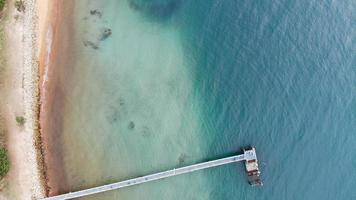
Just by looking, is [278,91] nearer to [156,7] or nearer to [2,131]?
[156,7]

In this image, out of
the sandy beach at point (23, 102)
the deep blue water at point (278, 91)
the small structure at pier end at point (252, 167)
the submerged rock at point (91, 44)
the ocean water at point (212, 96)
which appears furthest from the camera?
the deep blue water at point (278, 91)

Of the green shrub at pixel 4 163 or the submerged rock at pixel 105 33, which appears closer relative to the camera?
the green shrub at pixel 4 163

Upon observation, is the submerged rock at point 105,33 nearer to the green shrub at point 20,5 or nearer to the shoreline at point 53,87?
the shoreline at point 53,87

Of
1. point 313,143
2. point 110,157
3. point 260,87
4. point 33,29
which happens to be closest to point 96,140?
point 110,157

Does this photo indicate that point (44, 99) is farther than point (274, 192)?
No

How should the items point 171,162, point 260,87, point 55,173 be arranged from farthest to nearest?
point 260,87 → point 171,162 → point 55,173

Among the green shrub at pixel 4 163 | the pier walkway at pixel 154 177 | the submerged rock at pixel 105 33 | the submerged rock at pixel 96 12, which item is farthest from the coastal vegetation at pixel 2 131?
the submerged rock at pixel 105 33

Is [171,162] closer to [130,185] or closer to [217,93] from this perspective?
[130,185]
